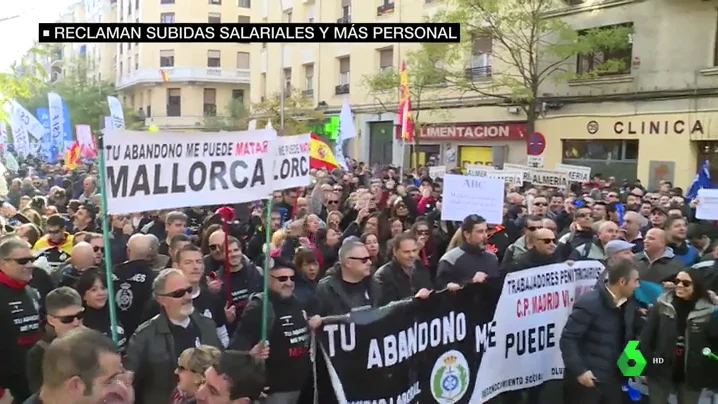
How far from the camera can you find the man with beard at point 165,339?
13.8 ft

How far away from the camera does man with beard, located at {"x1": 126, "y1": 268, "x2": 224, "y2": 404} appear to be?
4.21 metres

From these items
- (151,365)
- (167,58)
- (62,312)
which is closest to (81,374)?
(151,365)

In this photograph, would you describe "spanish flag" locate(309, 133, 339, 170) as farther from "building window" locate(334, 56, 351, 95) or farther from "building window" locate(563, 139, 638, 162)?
"building window" locate(334, 56, 351, 95)

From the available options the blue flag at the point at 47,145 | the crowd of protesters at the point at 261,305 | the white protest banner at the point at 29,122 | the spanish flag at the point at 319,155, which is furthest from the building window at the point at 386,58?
the crowd of protesters at the point at 261,305

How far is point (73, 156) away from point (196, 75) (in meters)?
35.7

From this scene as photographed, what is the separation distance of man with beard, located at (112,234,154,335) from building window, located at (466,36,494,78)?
19906 millimetres

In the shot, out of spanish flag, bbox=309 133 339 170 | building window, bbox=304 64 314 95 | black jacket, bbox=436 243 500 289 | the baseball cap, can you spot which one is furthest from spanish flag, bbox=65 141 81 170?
the baseball cap

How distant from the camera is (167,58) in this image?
56812 mm

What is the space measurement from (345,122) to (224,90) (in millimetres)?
38819

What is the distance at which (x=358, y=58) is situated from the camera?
105 ft

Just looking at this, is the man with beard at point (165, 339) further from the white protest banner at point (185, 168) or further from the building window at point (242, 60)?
the building window at point (242, 60)

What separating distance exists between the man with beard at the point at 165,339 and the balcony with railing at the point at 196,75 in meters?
53.1

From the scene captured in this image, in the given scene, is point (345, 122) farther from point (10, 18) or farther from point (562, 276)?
point (562, 276)

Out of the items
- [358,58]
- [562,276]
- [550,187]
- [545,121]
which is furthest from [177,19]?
[562,276]
